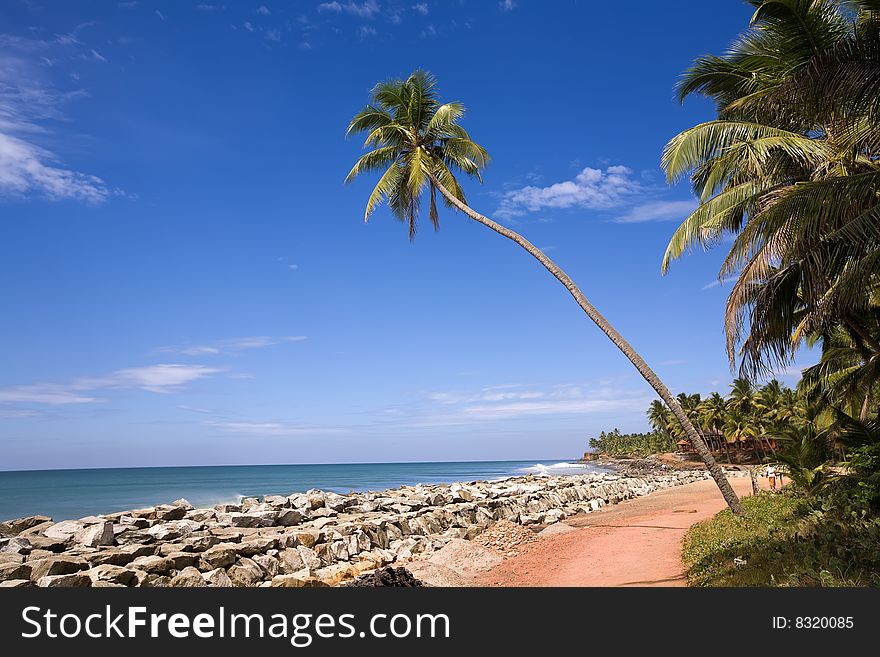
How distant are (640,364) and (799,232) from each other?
6.09 metres

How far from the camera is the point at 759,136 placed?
11875 mm

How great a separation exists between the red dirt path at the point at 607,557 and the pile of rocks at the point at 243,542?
108 inches

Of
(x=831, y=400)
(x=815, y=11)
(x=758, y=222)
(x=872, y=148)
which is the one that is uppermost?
(x=815, y=11)

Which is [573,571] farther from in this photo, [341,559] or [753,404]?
[753,404]

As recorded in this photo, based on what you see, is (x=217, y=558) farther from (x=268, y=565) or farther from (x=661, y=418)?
(x=661, y=418)

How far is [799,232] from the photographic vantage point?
25.2 ft

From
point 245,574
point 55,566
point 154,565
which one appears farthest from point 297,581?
point 55,566

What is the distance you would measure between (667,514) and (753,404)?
47834 mm

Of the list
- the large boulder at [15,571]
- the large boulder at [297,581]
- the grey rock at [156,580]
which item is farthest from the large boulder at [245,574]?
the large boulder at [15,571]

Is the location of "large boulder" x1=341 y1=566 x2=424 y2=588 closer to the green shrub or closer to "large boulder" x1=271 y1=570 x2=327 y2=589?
"large boulder" x1=271 y1=570 x2=327 y2=589

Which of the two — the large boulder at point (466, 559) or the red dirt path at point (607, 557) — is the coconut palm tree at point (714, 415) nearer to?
the red dirt path at point (607, 557)

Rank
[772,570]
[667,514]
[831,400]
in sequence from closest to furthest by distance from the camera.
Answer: [772,570] < [667,514] < [831,400]
